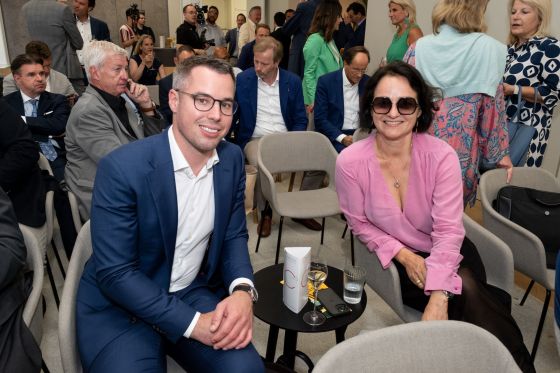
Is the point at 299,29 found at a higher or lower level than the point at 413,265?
higher

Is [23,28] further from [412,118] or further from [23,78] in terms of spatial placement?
[412,118]

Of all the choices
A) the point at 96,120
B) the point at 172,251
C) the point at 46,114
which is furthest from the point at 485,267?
the point at 46,114

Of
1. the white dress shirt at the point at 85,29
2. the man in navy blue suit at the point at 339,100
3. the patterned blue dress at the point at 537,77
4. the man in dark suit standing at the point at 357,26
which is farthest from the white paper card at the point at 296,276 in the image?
the man in dark suit standing at the point at 357,26

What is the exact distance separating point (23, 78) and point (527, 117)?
131 inches

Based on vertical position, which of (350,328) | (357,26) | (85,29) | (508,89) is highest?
(357,26)

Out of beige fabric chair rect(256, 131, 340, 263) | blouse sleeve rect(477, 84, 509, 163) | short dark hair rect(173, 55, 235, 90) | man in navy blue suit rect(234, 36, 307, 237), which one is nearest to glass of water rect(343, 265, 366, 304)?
short dark hair rect(173, 55, 235, 90)

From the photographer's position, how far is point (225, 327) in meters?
1.35

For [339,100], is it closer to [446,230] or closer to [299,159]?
[299,159]

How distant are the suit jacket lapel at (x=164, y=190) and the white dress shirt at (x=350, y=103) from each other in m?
2.38

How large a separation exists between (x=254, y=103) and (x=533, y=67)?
78.2 inches

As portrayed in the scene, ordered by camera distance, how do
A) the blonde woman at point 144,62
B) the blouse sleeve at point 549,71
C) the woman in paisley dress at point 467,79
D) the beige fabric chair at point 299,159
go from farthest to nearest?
1. the blonde woman at point 144,62
2. the beige fabric chair at point 299,159
3. the blouse sleeve at point 549,71
4. the woman in paisley dress at point 467,79

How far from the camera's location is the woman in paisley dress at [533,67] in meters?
2.69

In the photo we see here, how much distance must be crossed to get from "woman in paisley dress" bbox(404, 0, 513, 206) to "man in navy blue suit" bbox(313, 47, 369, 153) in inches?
43.7

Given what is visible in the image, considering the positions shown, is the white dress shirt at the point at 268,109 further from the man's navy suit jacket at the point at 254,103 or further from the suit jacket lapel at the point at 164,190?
the suit jacket lapel at the point at 164,190
